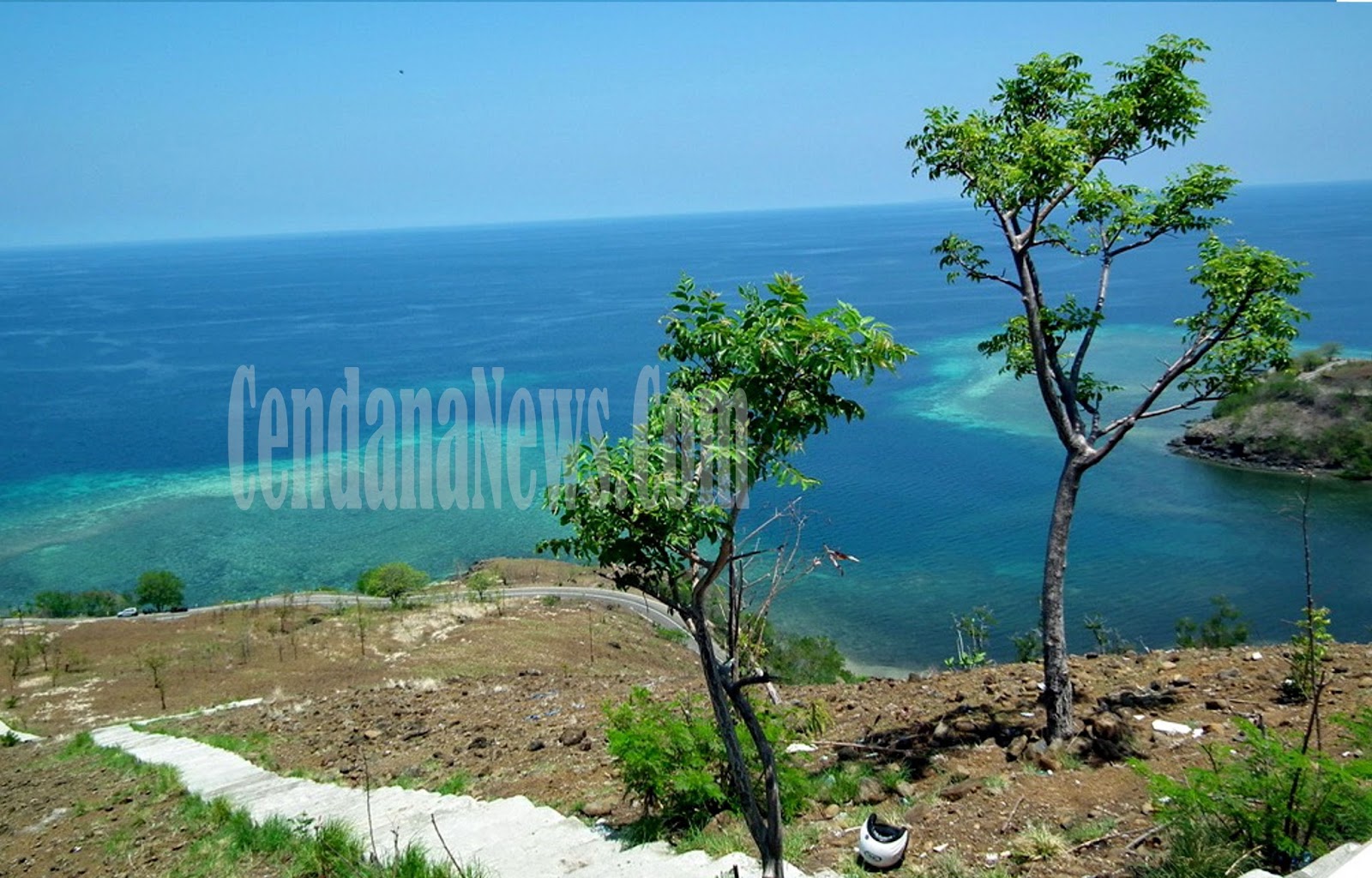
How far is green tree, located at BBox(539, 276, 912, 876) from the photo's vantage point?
500 centimetres

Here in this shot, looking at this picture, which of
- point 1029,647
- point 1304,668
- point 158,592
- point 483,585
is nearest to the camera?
point 1304,668

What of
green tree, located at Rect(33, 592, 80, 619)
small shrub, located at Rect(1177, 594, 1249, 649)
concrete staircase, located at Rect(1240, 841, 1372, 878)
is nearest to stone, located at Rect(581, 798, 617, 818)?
concrete staircase, located at Rect(1240, 841, 1372, 878)

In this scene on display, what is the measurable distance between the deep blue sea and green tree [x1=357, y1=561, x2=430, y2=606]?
6021 millimetres

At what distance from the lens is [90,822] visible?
32.0ft

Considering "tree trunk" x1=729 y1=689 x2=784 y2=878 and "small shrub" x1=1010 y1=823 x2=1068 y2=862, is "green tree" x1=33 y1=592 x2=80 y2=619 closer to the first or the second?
"tree trunk" x1=729 y1=689 x2=784 y2=878

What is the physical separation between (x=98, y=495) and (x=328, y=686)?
4489cm

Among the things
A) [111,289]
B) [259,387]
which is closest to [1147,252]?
[259,387]

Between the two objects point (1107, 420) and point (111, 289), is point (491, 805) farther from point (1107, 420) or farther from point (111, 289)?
point (111, 289)

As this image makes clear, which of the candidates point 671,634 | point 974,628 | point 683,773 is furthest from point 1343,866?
point 671,634

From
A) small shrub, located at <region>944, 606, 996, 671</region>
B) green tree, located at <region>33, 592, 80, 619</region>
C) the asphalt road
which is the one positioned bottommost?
green tree, located at <region>33, 592, 80, 619</region>

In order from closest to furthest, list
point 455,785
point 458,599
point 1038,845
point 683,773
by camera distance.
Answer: point 1038,845 < point 683,773 < point 455,785 < point 458,599

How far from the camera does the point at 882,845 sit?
622 cm

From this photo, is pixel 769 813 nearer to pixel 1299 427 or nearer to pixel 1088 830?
pixel 1088 830

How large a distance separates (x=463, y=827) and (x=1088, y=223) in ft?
26.2
